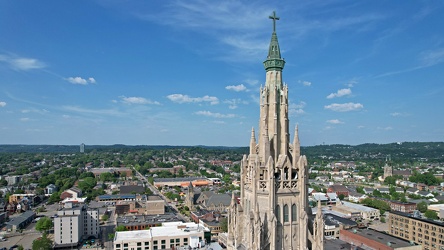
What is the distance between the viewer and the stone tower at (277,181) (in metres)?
20.9

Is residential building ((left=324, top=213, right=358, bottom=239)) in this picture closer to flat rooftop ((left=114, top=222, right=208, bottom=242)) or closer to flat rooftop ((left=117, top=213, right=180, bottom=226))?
flat rooftop ((left=114, top=222, right=208, bottom=242))

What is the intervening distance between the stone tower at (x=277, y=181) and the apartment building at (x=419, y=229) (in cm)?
8610

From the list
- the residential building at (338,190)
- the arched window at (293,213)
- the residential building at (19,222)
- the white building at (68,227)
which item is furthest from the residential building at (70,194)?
the arched window at (293,213)

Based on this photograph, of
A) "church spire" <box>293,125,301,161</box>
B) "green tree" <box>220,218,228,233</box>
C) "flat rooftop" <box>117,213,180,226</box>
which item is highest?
"church spire" <box>293,125,301,161</box>

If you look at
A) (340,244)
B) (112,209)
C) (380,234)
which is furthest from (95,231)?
(380,234)

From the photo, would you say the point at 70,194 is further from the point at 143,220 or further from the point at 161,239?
the point at 161,239

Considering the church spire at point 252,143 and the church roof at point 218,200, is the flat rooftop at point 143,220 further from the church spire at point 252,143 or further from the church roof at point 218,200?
the church spire at point 252,143

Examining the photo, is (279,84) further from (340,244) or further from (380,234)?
(380,234)

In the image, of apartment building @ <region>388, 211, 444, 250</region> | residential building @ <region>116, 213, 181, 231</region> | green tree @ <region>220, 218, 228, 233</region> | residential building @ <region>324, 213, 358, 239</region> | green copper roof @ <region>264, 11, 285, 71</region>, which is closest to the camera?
green copper roof @ <region>264, 11, 285, 71</region>

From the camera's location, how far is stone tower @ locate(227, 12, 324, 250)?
824 inches

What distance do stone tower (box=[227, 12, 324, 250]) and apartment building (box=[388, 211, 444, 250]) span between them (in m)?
86.1

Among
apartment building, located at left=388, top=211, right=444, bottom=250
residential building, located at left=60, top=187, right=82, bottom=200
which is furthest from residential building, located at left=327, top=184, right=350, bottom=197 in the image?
residential building, located at left=60, top=187, right=82, bottom=200

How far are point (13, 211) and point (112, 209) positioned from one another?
140 ft

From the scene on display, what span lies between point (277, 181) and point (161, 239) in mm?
71937
